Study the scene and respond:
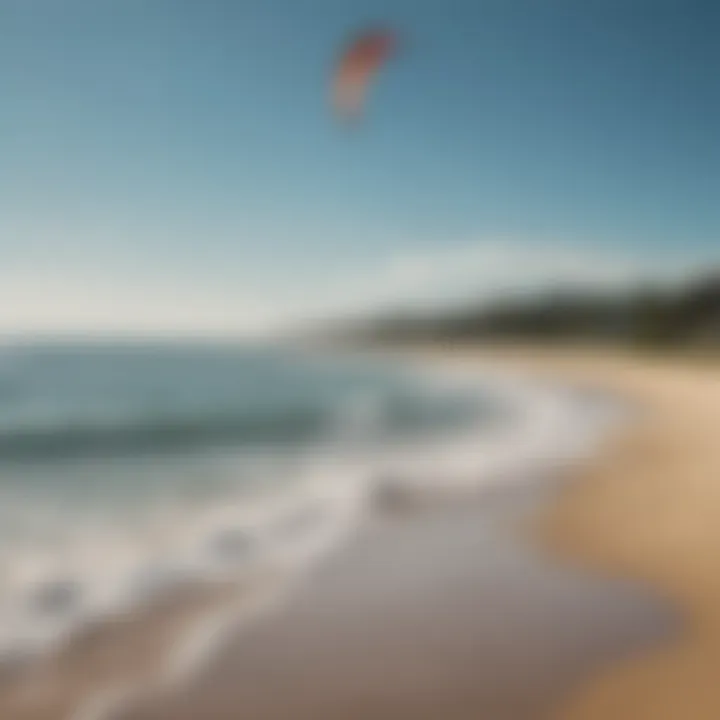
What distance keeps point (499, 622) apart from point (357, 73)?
5.85ft

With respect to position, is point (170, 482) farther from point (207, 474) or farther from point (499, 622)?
point (499, 622)

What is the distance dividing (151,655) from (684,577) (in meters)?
1.49

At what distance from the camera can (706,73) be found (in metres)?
4.35

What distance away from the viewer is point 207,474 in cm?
472

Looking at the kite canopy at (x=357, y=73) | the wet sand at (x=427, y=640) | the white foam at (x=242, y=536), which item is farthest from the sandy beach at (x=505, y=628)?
the kite canopy at (x=357, y=73)

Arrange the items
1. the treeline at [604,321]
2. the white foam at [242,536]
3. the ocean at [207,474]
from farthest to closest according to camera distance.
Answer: the treeline at [604,321] < the ocean at [207,474] < the white foam at [242,536]

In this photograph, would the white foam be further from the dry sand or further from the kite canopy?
the kite canopy

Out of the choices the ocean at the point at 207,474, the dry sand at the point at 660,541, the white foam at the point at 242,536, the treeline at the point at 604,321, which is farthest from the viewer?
the treeline at the point at 604,321

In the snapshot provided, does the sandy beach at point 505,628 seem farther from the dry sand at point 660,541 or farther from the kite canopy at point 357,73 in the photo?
the kite canopy at point 357,73

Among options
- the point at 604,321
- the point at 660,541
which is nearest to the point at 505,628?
the point at 660,541

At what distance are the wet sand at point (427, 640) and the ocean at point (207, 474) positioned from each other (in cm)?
40

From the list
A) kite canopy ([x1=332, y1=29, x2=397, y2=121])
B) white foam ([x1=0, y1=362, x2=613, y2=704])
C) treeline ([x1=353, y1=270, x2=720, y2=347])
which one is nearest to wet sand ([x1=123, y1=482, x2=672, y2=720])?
white foam ([x1=0, y1=362, x2=613, y2=704])

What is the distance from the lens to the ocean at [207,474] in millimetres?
2553

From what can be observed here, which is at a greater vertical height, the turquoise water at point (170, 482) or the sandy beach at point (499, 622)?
the turquoise water at point (170, 482)
